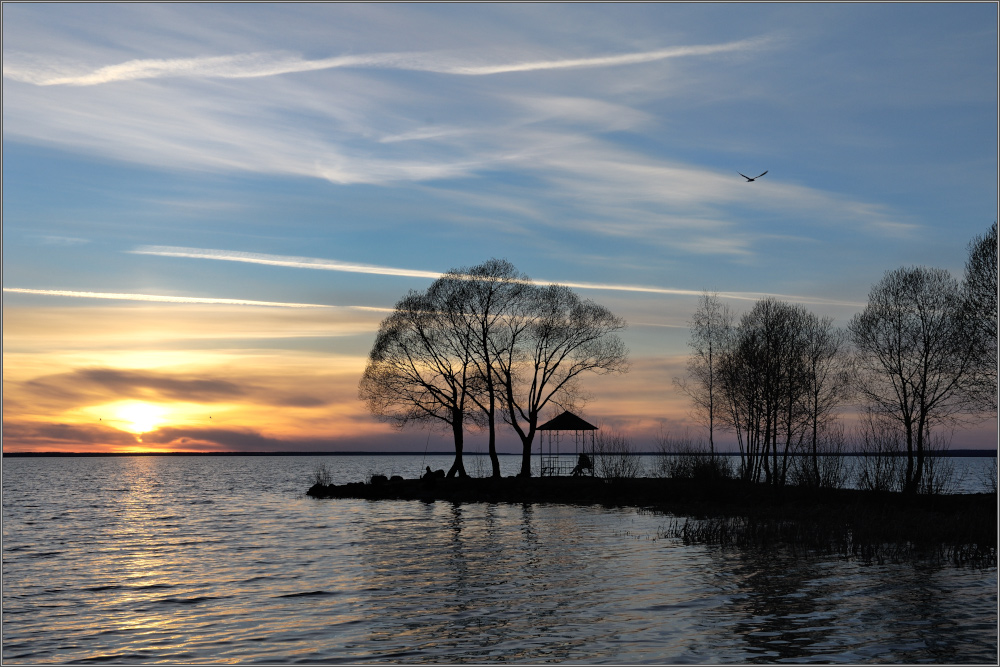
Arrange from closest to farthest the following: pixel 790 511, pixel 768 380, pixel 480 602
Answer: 1. pixel 480 602
2. pixel 790 511
3. pixel 768 380

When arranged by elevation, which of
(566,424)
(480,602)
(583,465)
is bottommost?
(480,602)

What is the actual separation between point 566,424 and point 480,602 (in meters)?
38.7

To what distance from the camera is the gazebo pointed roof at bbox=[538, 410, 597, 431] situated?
5662 cm

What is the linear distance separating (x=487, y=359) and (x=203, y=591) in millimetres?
36620

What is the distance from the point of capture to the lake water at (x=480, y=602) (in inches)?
575

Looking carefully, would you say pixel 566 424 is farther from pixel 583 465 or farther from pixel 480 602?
pixel 480 602

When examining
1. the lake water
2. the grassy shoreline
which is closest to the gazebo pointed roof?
the grassy shoreline

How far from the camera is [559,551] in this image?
26578 millimetres

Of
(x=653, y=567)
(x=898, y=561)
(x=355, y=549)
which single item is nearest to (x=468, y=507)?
(x=355, y=549)

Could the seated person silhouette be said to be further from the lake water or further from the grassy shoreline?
the lake water

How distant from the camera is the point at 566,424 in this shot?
57156 millimetres

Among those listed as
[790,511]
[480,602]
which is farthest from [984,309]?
[480,602]

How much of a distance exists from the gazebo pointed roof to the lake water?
23424 mm

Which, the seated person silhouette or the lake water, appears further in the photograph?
the seated person silhouette
